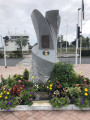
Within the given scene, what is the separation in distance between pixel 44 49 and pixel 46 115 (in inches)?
105

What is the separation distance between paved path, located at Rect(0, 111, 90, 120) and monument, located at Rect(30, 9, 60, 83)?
5.03 feet

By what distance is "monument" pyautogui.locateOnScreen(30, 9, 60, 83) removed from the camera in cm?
424

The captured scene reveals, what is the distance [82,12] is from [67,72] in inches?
329

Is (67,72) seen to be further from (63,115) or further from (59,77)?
(63,115)

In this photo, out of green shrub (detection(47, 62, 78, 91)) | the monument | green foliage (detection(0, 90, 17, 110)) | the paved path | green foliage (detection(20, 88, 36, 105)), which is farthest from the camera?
the monument

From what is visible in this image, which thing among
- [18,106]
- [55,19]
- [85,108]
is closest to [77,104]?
[85,108]

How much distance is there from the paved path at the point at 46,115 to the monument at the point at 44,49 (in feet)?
5.03

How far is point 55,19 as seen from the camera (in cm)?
435

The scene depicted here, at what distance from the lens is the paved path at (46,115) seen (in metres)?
2.72

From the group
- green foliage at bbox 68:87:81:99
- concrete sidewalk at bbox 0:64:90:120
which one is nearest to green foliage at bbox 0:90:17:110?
concrete sidewalk at bbox 0:64:90:120

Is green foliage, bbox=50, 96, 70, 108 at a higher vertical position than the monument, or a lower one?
lower

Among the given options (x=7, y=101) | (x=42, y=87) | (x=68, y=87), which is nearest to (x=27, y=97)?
(x=7, y=101)

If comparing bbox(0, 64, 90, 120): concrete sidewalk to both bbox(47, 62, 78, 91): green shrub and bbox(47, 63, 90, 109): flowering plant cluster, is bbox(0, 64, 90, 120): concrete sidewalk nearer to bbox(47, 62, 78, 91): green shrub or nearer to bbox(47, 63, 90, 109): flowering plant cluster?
bbox(47, 63, 90, 109): flowering plant cluster

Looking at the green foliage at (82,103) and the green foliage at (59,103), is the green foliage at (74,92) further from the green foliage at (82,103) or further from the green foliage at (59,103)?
the green foliage at (59,103)
